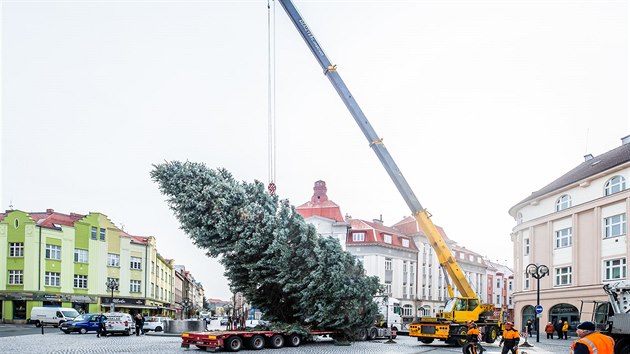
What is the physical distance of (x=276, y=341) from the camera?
82.3 ft

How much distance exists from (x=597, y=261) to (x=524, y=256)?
31.1 ft

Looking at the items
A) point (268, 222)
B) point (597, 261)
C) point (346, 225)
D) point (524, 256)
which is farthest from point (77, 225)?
point (597, 261)

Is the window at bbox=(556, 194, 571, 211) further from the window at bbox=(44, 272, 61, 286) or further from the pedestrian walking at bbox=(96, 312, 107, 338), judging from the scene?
the window at bbox=(44, 272, 61, 286)

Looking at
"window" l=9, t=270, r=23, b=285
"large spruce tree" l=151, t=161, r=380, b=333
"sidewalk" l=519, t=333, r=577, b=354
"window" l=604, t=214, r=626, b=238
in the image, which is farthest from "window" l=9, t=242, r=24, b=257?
"window" l=604, t=214, r=626, b=238

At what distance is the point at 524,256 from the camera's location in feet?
155

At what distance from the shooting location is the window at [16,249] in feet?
175

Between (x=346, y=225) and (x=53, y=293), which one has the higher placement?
(x=346, y=225)

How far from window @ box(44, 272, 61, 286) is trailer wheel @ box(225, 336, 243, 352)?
3726 centimetres

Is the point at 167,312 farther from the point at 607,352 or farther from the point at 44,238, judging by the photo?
the point at 607,352

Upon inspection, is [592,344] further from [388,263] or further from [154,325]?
[388,263]

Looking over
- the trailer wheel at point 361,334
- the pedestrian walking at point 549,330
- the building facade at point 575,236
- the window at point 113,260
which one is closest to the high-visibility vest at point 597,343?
the trailer wheel at point 361,334

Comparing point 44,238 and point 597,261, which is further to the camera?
point 44,238

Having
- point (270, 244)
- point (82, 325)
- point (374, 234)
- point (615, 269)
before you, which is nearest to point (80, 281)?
point (82, 325)

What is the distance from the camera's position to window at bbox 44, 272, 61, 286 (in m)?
54.4
